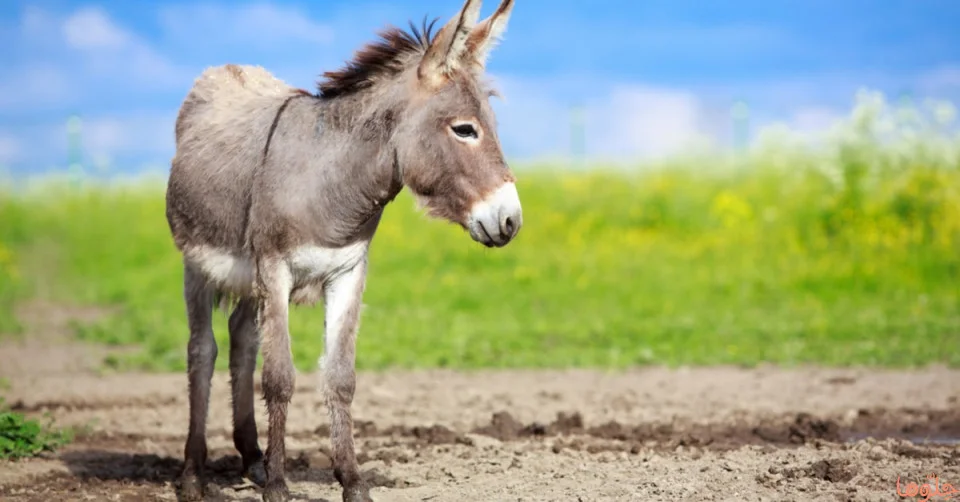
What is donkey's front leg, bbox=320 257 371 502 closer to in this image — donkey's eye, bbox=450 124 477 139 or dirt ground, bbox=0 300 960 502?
dirt ground, bbox=0 300 960 502

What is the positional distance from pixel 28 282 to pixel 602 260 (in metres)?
9.67

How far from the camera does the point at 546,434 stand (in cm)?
821

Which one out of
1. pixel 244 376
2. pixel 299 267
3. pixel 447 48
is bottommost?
pixel 244 376

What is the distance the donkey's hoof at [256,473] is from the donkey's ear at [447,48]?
2826mm

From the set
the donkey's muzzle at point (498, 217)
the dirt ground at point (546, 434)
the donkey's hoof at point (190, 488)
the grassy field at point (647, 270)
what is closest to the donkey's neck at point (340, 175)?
the donkey's muzzle at point (498, 217)

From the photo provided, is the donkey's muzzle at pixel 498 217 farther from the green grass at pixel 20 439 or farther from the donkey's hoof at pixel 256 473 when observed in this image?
the green grass at pixel 20 439

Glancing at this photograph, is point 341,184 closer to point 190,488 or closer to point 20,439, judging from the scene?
point 190,488

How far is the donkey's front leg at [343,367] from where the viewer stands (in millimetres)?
5965

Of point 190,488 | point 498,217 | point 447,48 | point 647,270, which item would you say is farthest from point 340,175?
point 647,270

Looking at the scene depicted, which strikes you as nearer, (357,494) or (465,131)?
(465,131)

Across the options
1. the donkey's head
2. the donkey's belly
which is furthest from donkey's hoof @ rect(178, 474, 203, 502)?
the donkey's head

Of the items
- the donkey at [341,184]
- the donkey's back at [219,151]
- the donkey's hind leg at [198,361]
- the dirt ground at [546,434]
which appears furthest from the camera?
the donkey's hind leg at [198,361]

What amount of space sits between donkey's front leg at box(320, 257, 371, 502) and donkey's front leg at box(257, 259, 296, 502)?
233 mm

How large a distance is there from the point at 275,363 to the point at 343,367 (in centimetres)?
37
